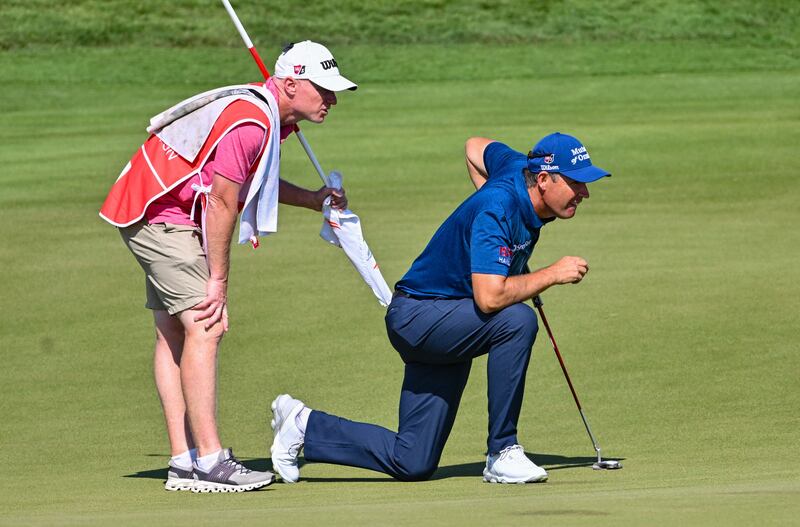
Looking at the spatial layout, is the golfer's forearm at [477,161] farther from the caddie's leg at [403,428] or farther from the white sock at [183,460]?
the white sock at [183,460]

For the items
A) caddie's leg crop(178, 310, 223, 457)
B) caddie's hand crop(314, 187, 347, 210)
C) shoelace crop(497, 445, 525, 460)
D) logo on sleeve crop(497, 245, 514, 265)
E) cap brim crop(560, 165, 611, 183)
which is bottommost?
shoelace crop(497, 445, 525, 460)

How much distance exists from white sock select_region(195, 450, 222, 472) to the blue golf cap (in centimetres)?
155

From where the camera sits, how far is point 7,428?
709 centimetres

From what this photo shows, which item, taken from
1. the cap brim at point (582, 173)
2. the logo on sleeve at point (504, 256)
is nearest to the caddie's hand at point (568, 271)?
the logo on sleeve at point (504, 256)

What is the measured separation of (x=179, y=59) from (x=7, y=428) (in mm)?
18236

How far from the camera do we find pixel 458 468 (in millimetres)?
6469

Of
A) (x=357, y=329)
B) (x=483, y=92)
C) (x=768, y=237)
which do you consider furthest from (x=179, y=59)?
(x=357, y=329)

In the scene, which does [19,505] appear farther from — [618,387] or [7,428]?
[618,387]

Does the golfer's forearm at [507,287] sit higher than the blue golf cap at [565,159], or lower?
lower

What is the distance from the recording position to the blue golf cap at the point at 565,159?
6.04 meters

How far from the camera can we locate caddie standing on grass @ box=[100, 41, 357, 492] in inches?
235

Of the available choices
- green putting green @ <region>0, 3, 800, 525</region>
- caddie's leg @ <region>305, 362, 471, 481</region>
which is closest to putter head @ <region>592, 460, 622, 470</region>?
green putting green @ <region>0, 3, 800, 525</region>

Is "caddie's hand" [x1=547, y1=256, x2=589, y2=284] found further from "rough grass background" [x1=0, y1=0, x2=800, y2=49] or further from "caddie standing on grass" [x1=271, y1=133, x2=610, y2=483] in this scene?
"rough grass background" [x1=0, y1=0, x2=800, y2=49]

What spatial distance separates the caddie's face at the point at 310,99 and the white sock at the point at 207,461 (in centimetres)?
127
